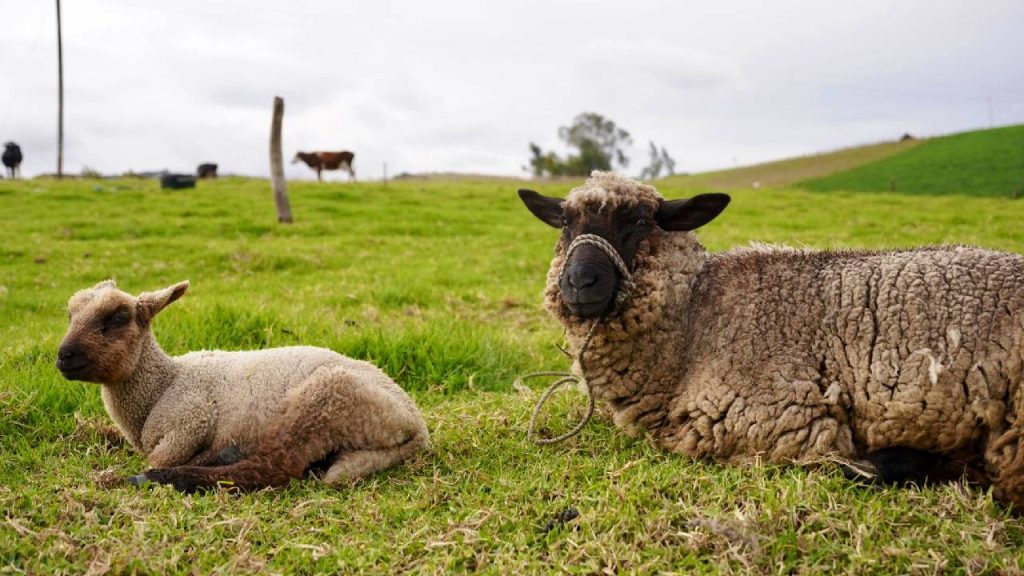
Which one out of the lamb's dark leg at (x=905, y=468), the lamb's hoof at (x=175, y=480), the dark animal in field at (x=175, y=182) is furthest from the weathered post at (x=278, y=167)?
the lamb's dark leg at (x=905, y=468)

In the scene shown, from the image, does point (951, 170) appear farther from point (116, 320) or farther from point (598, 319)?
point (116, 320)

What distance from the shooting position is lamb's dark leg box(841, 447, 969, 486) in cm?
424

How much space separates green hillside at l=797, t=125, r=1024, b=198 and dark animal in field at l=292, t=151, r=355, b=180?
28.3m

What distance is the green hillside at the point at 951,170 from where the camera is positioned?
118ft

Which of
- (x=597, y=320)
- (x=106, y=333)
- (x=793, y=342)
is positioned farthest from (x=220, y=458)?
(x=793, y=342)

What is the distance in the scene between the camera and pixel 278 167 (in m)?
23.7

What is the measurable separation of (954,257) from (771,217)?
69.0 feet

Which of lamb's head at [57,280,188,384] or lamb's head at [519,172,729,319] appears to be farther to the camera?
lamb's head at [57,280,188,384]

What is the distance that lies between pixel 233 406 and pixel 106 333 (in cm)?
91

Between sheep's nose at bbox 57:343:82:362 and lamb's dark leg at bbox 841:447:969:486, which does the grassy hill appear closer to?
lamb's dark leg at bbox 841:447:969:486

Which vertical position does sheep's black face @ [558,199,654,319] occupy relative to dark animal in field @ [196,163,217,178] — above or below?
below

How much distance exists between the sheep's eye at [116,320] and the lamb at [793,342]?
2.73 m

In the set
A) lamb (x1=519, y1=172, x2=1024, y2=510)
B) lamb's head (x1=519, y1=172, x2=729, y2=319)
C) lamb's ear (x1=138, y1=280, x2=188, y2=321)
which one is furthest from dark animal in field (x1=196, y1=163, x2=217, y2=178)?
lamb's head (x1=519, y1=172, x2=729, y2=319)

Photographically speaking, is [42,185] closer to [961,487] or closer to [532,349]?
[532,349]
